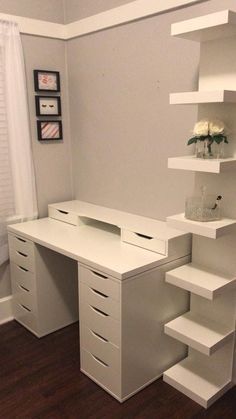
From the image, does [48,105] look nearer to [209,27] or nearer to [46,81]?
[46,81]

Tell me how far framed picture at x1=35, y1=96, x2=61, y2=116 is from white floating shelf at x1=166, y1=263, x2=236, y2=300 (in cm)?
153

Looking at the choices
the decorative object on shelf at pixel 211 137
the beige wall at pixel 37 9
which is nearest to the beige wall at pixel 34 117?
the beige wall at pixel 37 9

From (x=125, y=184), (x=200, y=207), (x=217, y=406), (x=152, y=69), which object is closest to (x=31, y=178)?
(x=125, y=184)

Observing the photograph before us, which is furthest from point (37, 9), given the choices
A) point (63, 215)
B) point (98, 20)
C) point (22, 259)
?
point (22, 259)

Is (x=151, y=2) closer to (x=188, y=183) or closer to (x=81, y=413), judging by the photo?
(x=188, y=183)

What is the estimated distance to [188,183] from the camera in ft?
7.48

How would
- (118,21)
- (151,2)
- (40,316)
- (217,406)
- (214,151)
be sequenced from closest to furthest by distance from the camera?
(214,151) < (217,406) < (151,2) < (118,21) < (40,316)

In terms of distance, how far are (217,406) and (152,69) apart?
1952mm

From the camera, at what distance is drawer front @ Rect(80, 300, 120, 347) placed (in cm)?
200

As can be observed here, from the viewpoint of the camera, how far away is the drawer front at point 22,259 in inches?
102

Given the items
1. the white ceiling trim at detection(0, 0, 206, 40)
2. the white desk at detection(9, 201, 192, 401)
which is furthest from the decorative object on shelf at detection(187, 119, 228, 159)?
the white ceiling trim at detection(0, 0, 206, 40)

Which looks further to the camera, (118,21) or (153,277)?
(118,21)

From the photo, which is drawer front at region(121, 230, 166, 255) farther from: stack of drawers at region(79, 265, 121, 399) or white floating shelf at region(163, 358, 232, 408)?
white floating shelf at region(163, 358, 232, 408)

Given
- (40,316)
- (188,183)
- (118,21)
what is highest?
(118,21)
